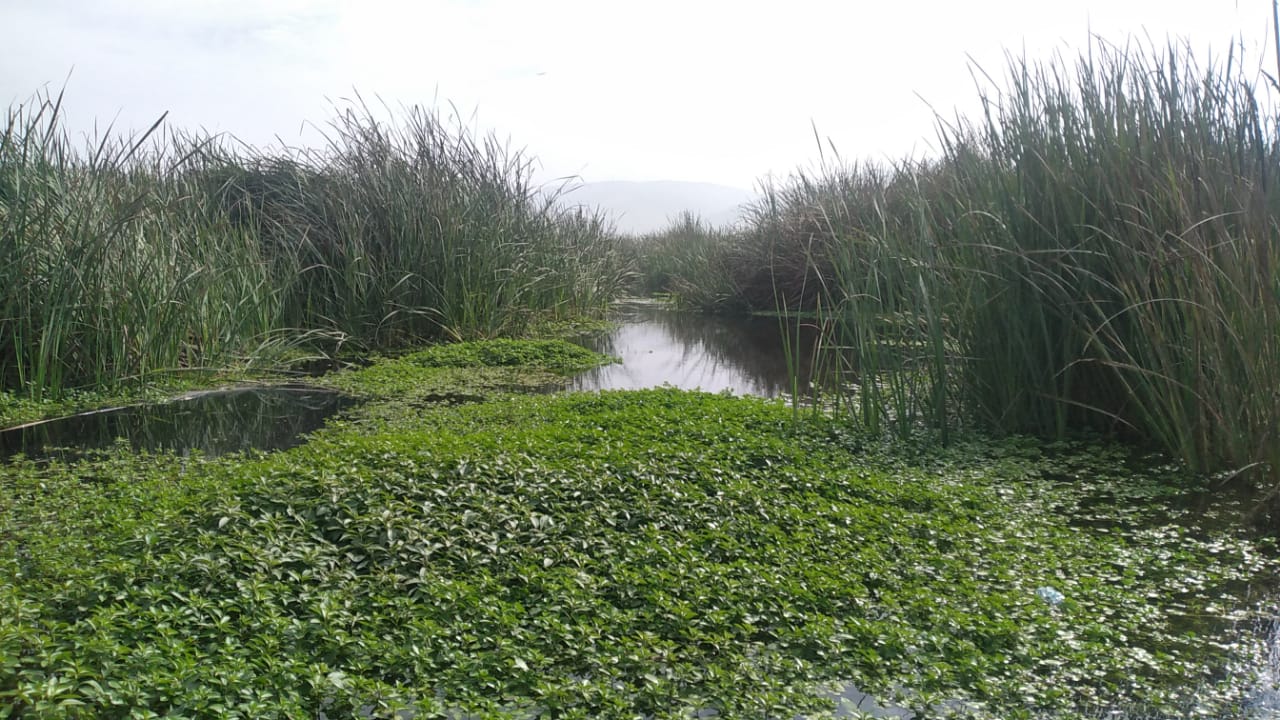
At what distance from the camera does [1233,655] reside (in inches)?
84.4

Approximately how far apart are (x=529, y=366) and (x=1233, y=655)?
5.59 metres

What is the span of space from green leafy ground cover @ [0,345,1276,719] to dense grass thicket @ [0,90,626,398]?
6.38ft

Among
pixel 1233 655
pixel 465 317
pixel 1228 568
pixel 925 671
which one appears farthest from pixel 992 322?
pixel 465 317

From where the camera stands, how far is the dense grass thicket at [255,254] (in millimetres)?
4984

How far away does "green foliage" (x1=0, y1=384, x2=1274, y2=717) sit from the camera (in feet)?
6.20

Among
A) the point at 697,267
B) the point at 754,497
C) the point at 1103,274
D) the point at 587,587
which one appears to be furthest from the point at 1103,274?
the point at 697,267

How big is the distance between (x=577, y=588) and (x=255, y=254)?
5646mm

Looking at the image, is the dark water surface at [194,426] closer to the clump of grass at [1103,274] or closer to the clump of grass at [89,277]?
the clump of grass at [89,277]

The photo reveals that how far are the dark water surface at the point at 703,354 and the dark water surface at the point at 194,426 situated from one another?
2.13 meters

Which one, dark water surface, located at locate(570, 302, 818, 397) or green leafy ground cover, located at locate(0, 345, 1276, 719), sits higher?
dark water surface, located at locate(570, 302, 818, 397)

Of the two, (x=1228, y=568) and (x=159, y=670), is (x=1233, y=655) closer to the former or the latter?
(x=1228, y=568)

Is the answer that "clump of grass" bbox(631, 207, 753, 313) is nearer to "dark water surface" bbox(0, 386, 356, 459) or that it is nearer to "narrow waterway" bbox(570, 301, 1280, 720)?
"narrow waterway" bbox(570, 301, 1280, 720)

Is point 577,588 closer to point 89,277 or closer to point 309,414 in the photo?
point 309,414

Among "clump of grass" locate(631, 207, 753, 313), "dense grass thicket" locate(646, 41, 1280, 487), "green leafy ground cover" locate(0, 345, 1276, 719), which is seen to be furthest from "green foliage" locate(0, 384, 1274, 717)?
"clump of grass" locate(631, 207, 753, 313)
